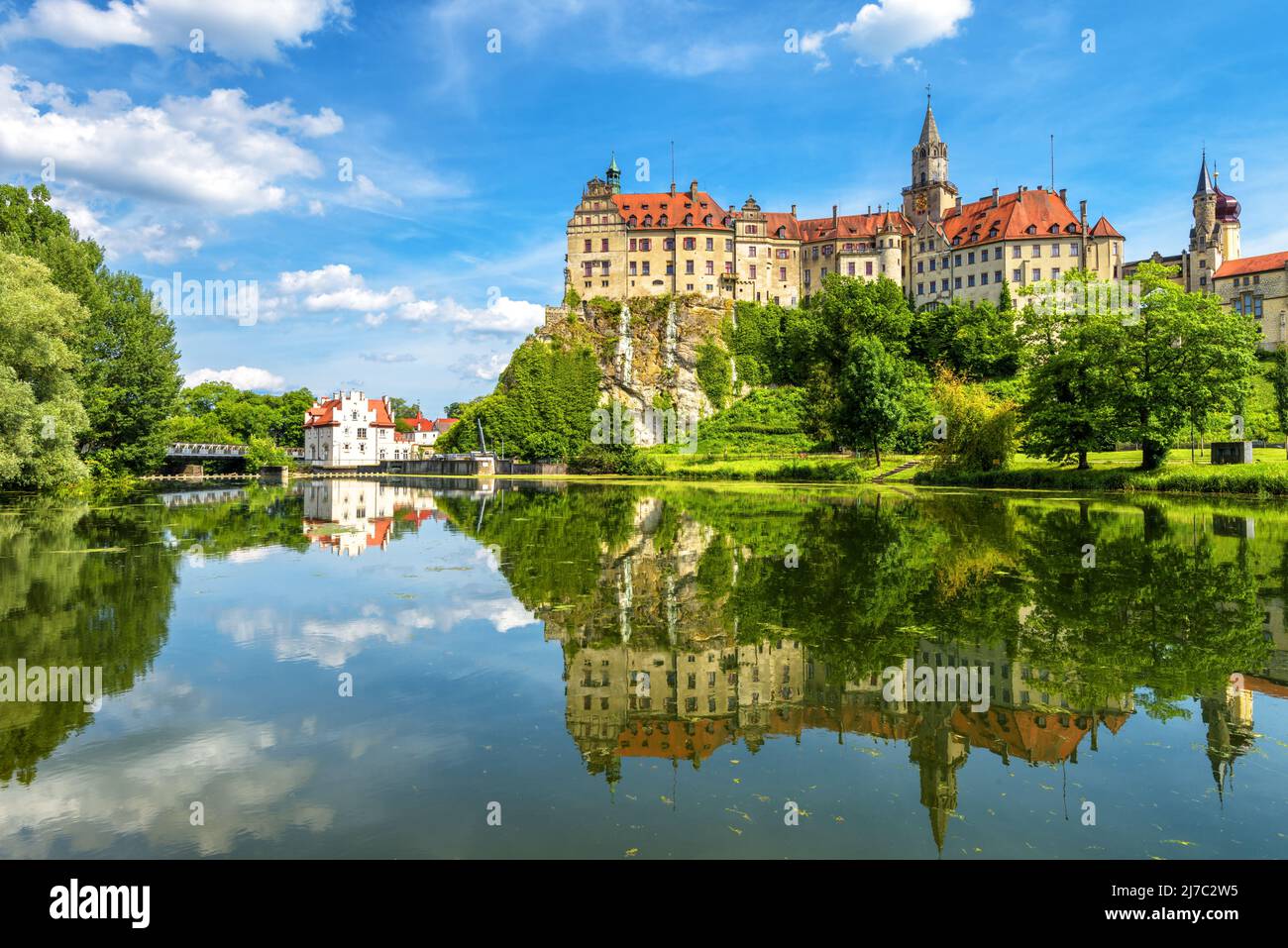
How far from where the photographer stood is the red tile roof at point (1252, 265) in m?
101

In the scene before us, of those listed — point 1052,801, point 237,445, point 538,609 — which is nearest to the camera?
point 1052,801

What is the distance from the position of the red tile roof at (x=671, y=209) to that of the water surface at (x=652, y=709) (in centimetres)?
9634

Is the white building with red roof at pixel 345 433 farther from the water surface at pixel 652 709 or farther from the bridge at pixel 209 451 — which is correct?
the water surface at pixel 652 709

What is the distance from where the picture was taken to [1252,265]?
10388 cm

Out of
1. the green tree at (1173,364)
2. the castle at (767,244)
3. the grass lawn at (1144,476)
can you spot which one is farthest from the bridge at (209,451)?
the green tree at (1173,364)

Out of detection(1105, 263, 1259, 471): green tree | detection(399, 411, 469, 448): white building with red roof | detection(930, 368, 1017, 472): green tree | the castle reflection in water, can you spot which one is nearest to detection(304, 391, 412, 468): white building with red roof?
detection(399, 411, 469, 448): white building with red roof

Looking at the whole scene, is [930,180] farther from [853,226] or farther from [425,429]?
[425,429]

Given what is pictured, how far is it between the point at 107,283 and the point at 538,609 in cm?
5723

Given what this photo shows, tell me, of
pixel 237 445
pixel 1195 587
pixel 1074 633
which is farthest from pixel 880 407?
pixel 237 445

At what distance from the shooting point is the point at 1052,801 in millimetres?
6723
